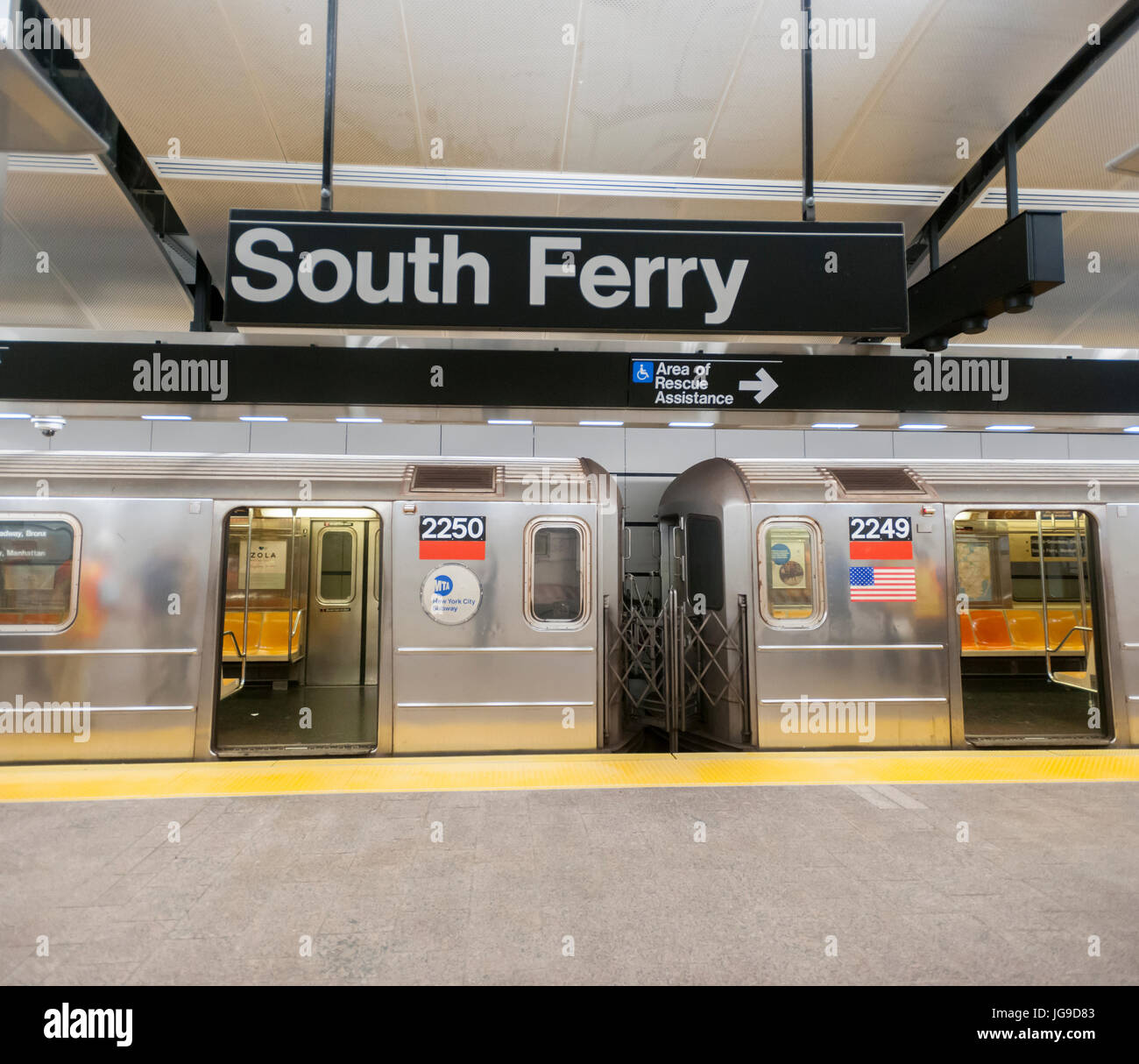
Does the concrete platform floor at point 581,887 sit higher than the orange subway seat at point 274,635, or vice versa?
the orange subway seat at point 274,635

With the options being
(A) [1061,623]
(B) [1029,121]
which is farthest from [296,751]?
(A) [1061,623]

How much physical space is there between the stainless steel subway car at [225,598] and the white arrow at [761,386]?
8.77ft

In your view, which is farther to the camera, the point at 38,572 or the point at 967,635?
the point at 967,635

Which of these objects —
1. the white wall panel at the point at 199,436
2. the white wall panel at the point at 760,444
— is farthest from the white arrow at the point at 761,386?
the white wall panel at the point at 199,436

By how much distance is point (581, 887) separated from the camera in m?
3.31

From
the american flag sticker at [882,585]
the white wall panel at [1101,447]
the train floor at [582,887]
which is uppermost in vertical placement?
the white wall panel at [1101,447]

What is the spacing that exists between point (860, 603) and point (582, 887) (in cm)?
384

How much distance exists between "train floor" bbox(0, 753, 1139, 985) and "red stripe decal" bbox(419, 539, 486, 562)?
1.94 metres

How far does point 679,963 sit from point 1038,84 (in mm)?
4476

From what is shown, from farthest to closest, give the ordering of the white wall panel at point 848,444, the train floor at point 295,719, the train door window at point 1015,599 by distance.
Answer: the train door window at point 1015,599, the white wall panel at point 848,444, the train floor at point 295,719

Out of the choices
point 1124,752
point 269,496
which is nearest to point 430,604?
point 269,496

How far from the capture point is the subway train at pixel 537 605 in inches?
215

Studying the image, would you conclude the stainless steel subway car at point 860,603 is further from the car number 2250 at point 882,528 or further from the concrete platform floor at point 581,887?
the concrete platform floor at point 581,887

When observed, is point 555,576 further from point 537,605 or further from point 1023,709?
point 1023,709
